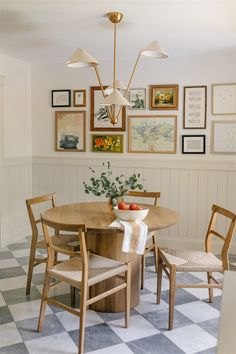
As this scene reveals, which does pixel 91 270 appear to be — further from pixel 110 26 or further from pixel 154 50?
pixel 110 26

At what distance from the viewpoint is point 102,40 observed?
142 inches

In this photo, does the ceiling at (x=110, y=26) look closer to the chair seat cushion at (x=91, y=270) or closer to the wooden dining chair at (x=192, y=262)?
the wooden dining chair at (x=192, y=262)

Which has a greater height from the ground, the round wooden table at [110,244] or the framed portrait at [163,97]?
the framed portrait at [163,97]

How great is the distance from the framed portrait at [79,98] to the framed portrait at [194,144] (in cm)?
132

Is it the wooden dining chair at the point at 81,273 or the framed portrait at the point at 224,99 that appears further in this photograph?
the framed portrait at the point at 224,99

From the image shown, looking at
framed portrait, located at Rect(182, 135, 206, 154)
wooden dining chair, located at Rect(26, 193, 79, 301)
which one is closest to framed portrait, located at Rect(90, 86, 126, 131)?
framed portrait, located at Rect(182, 135, 206, 154)

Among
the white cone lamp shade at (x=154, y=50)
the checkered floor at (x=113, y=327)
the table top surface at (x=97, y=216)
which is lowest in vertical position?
the checkered floor at (x=113, y=327)

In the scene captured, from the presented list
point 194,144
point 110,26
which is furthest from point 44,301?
point 194,144

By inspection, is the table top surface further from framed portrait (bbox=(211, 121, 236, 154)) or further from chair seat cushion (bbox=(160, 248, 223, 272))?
framed portrait (bbox=(211, 121, 236, 154))

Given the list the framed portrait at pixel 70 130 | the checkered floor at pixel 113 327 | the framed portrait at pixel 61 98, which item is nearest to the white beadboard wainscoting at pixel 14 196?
the framed portrait at pixel 70 130

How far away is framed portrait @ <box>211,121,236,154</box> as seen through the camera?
13.4ft

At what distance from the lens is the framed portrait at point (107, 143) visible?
447 centimetres

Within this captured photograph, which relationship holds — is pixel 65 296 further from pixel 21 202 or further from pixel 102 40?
pixel 102 40

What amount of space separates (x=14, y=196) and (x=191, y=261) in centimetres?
266
